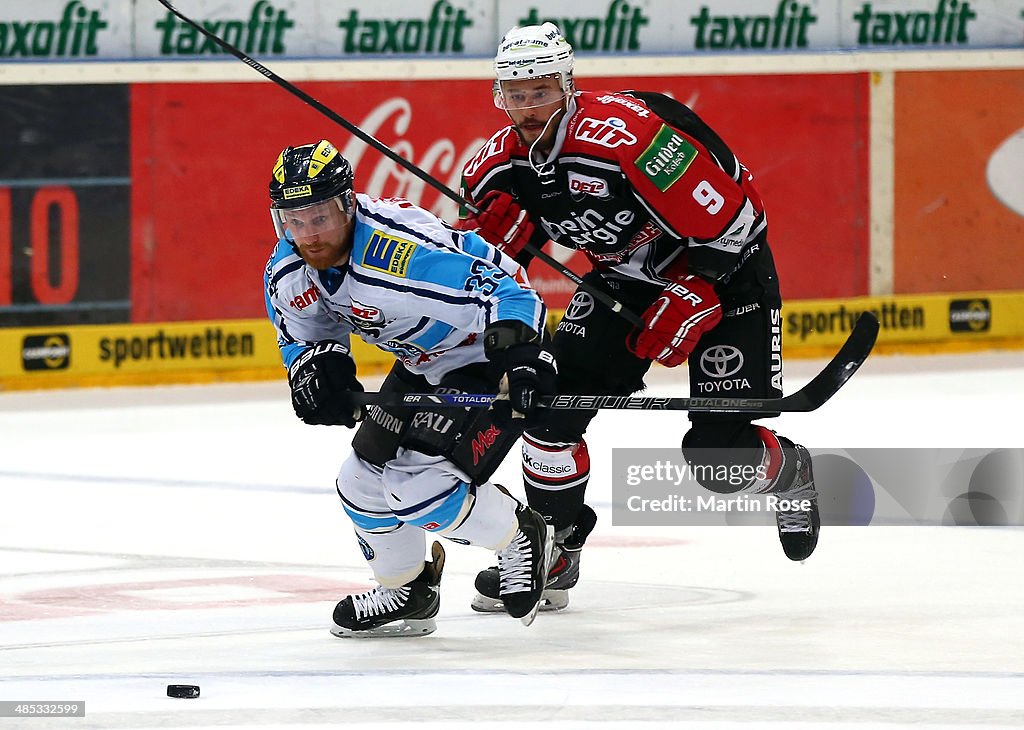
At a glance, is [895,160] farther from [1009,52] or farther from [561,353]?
[561,353]

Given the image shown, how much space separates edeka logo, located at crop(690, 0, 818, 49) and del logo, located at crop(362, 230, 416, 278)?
229 inches

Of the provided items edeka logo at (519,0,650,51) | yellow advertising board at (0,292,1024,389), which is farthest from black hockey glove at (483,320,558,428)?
edeka logo at (519,0,650,51)

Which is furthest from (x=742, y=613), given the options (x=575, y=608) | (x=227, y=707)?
(x=227, y=707)

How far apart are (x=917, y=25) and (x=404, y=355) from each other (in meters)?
6.34

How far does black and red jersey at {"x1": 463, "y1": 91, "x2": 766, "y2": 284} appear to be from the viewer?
4.39 metres

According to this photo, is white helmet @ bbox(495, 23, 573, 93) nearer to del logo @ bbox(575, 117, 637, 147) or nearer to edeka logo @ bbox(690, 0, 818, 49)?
del logo @ bbox(575, 117, 637, 147)

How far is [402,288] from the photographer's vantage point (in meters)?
3.87

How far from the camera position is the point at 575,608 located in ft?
14.6

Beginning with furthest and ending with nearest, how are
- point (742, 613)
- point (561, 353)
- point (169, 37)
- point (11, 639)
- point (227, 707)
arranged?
1. point (169, 37)
2. point (561, 353)
3. point (742, 613)
4. point (11, 639)
5. point (227, 707)

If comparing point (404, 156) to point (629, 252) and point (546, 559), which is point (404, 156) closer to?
point (629, 252)

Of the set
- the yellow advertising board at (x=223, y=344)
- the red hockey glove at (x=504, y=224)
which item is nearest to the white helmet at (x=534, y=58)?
the red hockey glove at (x=504, y=224)

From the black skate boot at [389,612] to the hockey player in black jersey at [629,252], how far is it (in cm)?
26

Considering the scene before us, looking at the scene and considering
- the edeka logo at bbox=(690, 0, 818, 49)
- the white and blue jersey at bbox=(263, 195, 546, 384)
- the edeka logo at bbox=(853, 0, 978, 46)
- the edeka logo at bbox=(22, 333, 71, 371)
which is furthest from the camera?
the edeka logo at bbox=(853, 0, 978, 46)

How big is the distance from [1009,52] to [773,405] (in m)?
6.01
